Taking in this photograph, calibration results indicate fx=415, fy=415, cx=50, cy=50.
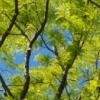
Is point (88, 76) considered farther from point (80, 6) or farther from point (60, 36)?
point (80, 6)

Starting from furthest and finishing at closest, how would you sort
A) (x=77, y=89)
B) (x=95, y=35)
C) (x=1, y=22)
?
1. (x=77, y=89)
2. (x=95, y=35)
3. (x=1, y=22)

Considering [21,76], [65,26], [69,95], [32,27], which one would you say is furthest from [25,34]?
[69,95]

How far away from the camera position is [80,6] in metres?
14.2

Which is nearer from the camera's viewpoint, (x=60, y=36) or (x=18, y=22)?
(x=18, y=22)

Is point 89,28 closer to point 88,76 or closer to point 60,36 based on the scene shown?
point 60,36

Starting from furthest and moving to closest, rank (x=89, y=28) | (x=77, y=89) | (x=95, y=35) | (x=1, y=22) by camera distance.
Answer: (x=77, y=89) → (x=95, y=35) → (x=89, y=28) → (x=1, y=22)

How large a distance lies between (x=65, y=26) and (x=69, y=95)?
3819 mm

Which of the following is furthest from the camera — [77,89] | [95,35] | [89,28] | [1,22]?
[77,89]

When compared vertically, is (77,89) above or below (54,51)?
below

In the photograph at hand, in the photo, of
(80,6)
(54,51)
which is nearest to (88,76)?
(54,51)

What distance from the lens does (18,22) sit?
1519 centimetres

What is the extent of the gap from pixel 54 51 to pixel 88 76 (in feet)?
6.68

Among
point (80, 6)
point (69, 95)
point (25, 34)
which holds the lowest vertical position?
point (69, 95)

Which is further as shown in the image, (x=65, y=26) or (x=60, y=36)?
(x=60, y=36)
